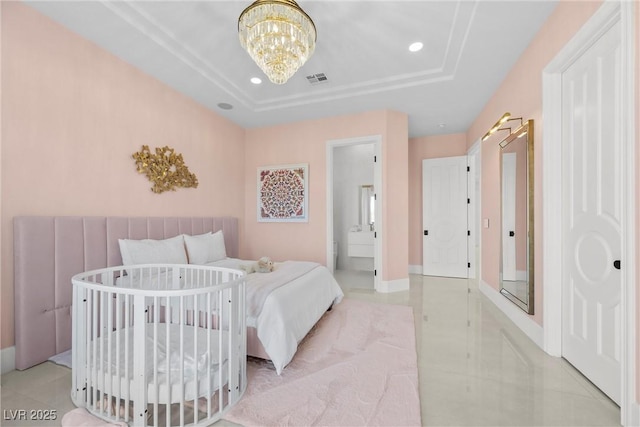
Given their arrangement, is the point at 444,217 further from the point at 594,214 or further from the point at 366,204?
the point at 594,214

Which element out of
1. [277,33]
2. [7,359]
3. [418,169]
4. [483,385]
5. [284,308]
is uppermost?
[277,33]

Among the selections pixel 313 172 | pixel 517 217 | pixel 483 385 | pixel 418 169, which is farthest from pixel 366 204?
pixel 483 385

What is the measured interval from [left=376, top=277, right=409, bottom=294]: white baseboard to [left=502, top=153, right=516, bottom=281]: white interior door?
4.57 feet

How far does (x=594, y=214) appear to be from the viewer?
180 cm

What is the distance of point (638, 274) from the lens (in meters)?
1.35

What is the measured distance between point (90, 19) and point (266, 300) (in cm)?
279

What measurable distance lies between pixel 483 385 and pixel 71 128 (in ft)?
12.7

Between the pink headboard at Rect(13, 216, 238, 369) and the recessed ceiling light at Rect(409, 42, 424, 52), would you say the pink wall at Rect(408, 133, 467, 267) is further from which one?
the pink headboard at Rect(13, 216, 238, 369)

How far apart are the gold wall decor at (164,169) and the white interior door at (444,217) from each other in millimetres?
4267

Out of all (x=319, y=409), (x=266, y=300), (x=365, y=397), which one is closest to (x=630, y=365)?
(x=365, y=397)

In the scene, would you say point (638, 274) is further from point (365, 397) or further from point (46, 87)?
point (46, 87)

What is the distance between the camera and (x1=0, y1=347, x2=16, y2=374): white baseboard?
1918 millimetres

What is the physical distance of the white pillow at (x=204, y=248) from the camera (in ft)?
10.5

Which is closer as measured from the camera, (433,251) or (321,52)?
(321,52)
